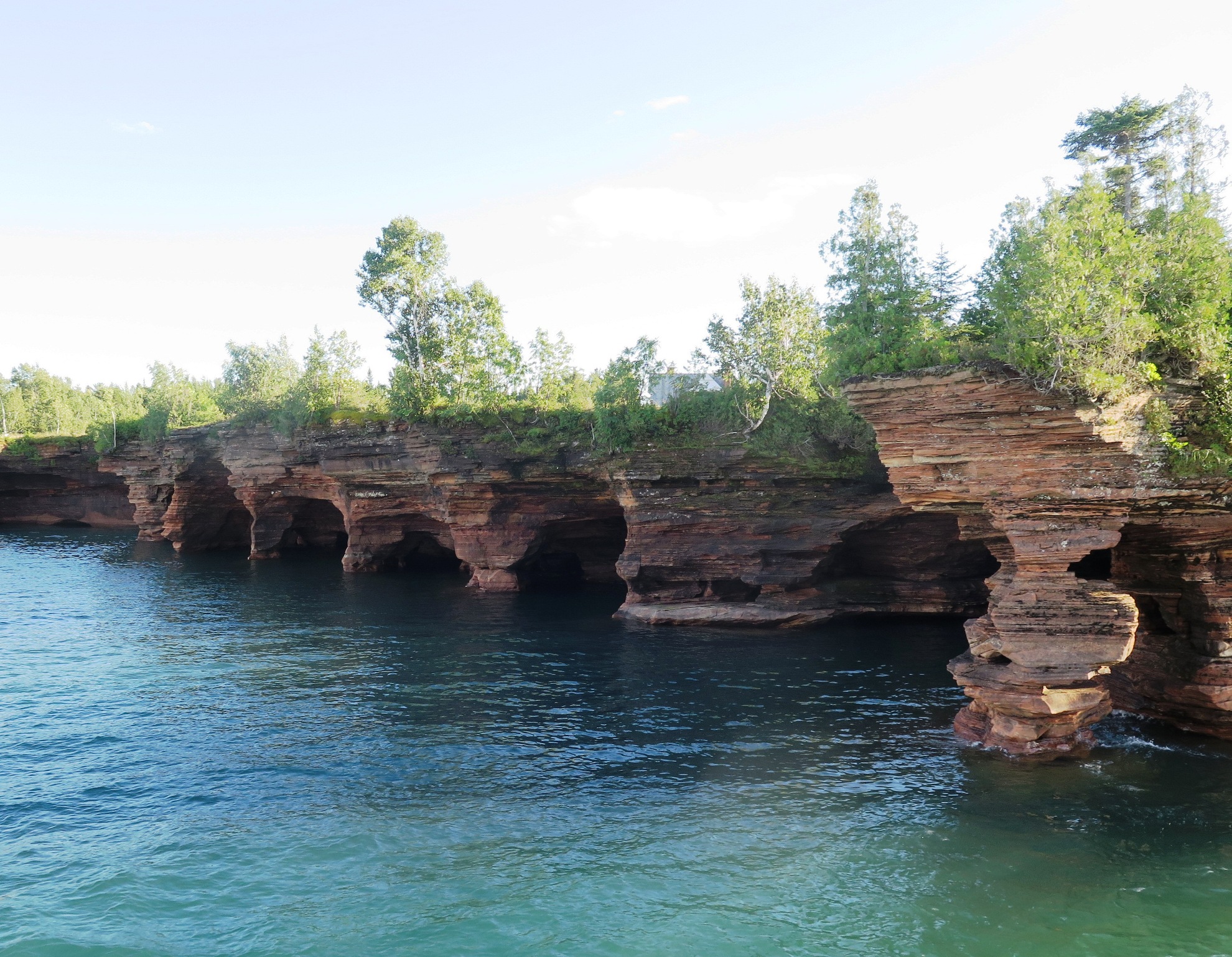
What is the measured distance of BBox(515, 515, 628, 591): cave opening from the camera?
51.7 m

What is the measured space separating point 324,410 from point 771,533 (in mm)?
34513

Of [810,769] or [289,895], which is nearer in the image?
[289,895]

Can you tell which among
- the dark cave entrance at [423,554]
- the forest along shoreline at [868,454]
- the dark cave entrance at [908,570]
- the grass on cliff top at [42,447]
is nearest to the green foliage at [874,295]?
the forest along shoreline at [868,454]

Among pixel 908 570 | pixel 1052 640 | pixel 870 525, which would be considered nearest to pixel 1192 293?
pixel 1052 640

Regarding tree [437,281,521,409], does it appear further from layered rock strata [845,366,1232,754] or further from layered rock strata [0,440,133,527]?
layered rock strata [0,440,133,527]

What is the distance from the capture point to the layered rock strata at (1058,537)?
2159 centimetres

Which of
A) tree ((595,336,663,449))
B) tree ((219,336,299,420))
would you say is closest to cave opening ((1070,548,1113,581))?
tree ((595,336,663,449))

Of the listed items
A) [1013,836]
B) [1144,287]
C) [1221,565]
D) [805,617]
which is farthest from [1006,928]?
[805,617]

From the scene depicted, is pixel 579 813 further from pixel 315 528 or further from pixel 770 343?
pixel 315 528

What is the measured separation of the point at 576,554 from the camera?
191ft

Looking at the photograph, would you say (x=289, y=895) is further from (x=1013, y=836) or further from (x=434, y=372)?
(x=434, y=372)

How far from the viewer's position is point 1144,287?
70.8 ft

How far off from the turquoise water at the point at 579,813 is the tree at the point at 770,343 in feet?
40.2

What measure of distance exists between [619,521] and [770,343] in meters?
18.0
